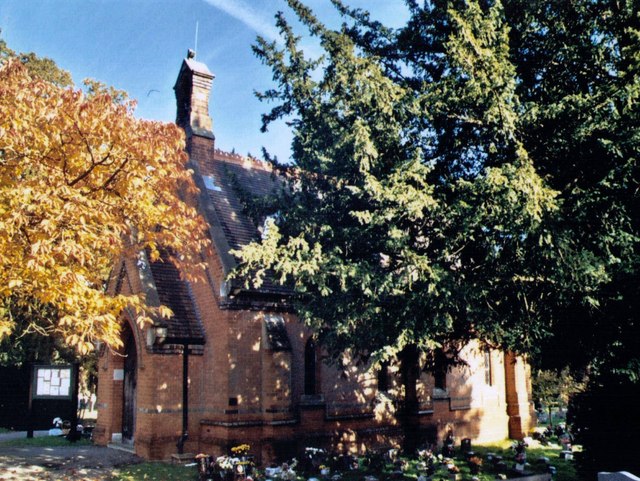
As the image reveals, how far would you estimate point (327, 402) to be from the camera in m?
18.0

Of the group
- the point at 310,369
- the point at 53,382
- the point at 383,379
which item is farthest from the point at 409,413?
the point at 53,382

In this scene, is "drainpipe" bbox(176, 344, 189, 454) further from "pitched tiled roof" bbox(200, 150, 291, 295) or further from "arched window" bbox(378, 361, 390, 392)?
"arched window" bbox(378, 361, 390, 392)

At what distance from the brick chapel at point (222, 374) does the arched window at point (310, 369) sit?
0.03 m

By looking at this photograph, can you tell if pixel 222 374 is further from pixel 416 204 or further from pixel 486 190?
pixel 486 190

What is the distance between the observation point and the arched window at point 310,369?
18.0 meters

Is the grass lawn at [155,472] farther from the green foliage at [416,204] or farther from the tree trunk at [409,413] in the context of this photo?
the tree trunk at [409,413]

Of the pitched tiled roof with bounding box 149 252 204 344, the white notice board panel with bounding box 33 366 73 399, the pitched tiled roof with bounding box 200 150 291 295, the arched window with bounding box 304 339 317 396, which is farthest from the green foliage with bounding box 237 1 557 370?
the white notice board panel with bounding box 33 366 73 399

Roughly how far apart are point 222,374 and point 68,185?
840cm

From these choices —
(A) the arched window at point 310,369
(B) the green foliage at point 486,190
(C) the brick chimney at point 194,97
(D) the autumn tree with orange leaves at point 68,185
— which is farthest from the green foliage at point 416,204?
(C) the brick chimney at point 194,97

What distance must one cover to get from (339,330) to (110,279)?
42.1 ft

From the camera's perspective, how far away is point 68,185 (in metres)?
10.0

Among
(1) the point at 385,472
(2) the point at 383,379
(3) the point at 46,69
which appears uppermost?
(3) the point at 46,69

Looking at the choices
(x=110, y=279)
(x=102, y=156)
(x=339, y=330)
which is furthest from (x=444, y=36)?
(x=110, y=279)

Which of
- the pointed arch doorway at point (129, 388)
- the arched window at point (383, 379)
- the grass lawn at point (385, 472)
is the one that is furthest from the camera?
the arched window at point (383, 379)
